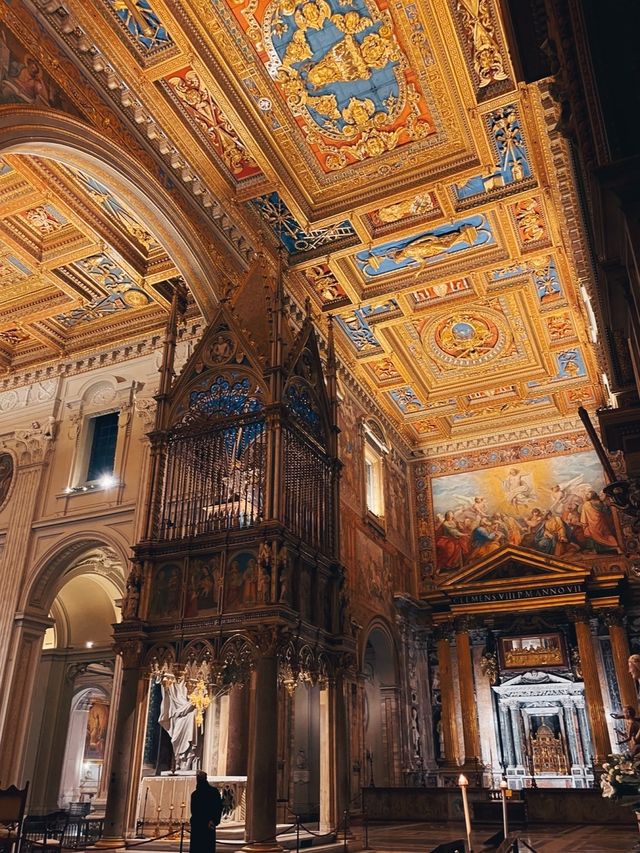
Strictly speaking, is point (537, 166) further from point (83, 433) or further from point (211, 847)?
point (211, 847)

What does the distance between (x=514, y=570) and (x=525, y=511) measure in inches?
85.6

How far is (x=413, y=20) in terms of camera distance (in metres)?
10.2

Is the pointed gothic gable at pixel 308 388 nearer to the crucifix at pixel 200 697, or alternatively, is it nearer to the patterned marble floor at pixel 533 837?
the crucifix at pixel 200 697

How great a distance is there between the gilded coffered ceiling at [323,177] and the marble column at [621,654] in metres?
6.07

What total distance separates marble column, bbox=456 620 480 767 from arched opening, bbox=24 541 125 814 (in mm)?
8204

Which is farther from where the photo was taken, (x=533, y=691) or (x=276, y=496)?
(x=533, y=691)

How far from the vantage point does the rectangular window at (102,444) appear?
14852 millimetres

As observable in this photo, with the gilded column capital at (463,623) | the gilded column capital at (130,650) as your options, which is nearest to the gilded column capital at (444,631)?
the gilded column capital at (463,623)

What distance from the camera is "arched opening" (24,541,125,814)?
15.1 m

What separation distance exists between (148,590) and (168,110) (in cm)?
726

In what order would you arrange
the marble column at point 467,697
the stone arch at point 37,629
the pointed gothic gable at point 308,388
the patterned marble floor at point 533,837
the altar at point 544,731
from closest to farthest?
the patterned marble floor at point 533,837, the pointed gothic gable at point 308,388, the stone arch at point 37,629, the altar at point 544,731, the marble column at point 467,697

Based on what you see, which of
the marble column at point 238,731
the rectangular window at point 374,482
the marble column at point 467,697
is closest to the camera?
the marble column at point 238,731

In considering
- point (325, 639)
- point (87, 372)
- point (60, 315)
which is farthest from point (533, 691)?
point (60, 315)

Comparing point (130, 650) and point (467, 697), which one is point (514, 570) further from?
point (130, 650)
